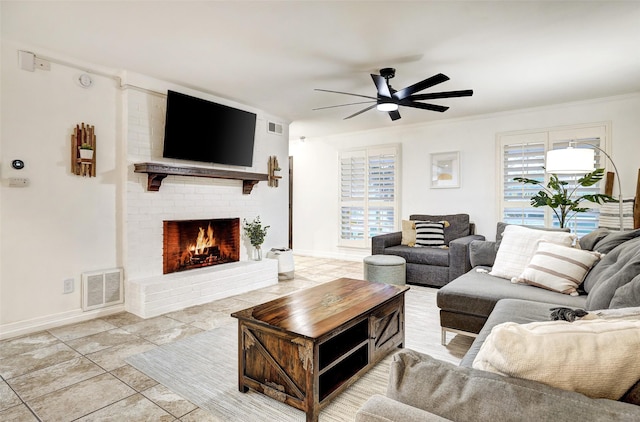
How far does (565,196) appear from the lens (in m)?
4.27

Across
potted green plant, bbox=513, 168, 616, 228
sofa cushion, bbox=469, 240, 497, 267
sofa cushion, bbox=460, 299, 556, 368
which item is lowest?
sofa cushion, bbox=460, 299, 556, 368

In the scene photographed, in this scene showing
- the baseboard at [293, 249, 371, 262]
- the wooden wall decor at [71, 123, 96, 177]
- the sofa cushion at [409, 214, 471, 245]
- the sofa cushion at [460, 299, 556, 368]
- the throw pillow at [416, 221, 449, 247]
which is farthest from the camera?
the baseboard at [293, 249, 371, 262]

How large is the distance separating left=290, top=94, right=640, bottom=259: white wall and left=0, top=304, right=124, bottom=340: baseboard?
4.14 metres

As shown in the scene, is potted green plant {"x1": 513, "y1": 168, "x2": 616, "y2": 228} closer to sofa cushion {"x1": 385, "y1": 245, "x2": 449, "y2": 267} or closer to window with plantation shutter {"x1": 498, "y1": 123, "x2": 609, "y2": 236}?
window with plantation shutter {"x1": 498, "y1": 123, "x2": 609, "y2": 236}

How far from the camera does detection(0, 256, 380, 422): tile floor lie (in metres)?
1.90

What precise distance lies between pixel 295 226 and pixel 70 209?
4585 mm

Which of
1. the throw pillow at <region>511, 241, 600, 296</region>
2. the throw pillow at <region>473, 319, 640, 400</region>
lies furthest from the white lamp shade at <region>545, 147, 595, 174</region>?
the throw pillow at <region>473, 319, 640, 400</region>

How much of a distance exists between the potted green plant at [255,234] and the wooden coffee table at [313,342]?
241 cm

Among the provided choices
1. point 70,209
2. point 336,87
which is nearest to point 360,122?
point 336,87

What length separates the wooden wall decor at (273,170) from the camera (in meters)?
5.32

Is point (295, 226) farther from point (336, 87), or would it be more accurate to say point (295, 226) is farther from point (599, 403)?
point (599, 403)

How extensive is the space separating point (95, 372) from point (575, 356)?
2699mm

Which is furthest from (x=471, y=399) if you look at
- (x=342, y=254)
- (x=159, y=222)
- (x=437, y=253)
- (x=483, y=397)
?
(x=342, y=254)

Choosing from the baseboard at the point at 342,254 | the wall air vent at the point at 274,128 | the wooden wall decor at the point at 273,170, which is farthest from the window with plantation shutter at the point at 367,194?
the wooden wall decor at the point at 273,170
